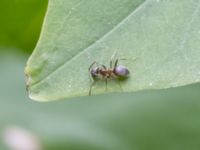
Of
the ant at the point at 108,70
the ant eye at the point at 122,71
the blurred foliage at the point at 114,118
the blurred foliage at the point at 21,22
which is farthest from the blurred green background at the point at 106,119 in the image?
the ant eye at the point at 122,71

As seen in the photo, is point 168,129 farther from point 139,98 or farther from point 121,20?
point 121,20

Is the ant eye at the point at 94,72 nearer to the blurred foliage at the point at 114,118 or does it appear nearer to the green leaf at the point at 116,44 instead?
the green leaf at the point at 116,44

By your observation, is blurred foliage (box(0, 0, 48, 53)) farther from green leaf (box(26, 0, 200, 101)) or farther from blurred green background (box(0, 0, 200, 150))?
green leaf (box(26, 0, 200, 101))

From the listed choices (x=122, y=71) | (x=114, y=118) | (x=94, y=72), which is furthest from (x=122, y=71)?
(x=114, y=118)

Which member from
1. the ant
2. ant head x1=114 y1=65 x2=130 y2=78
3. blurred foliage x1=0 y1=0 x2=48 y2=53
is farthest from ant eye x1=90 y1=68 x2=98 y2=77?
blurred foliage x1=0 y1=0 x2=48 y2=53

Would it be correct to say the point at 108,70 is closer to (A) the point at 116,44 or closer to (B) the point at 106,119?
(A) the point at 116,44

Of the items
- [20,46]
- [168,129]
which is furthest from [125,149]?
[20,46]
